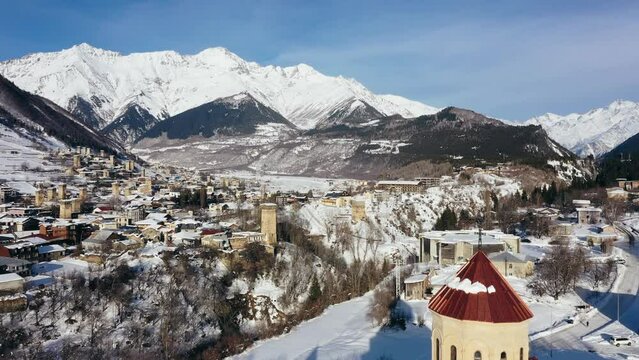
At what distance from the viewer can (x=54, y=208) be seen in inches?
1598

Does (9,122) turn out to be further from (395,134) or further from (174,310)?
(395,134)

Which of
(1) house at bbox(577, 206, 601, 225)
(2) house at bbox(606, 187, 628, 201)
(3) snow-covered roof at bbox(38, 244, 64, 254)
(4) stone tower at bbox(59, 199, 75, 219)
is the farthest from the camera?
(2) house at bbox(606, 187, 628, 201)

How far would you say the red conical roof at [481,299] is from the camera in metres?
6.43

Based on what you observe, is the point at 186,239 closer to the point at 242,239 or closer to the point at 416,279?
the point at 242,239

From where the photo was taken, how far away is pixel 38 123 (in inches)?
3408

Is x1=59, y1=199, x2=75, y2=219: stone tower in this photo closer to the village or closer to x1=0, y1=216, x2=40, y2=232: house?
the village

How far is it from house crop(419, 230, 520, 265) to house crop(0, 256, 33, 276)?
20.7 meters

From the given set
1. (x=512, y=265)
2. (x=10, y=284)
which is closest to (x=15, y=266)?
(x=10, y=284)

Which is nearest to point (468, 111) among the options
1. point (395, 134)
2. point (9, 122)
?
point (395, 134)

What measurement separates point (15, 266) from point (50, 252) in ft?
13.5

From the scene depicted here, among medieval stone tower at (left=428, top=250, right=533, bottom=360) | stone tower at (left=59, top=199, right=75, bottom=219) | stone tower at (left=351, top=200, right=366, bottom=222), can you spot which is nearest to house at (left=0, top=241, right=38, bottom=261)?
stone tower at (left=59, top=199, right=75, bottom=219)

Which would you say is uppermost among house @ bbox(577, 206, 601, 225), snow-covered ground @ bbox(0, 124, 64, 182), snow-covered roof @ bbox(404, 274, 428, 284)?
snow-covered ground @ bbox(0, 124, 64, 182)

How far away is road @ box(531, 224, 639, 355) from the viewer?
17781mm

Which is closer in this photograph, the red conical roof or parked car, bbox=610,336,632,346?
the red conical roof
